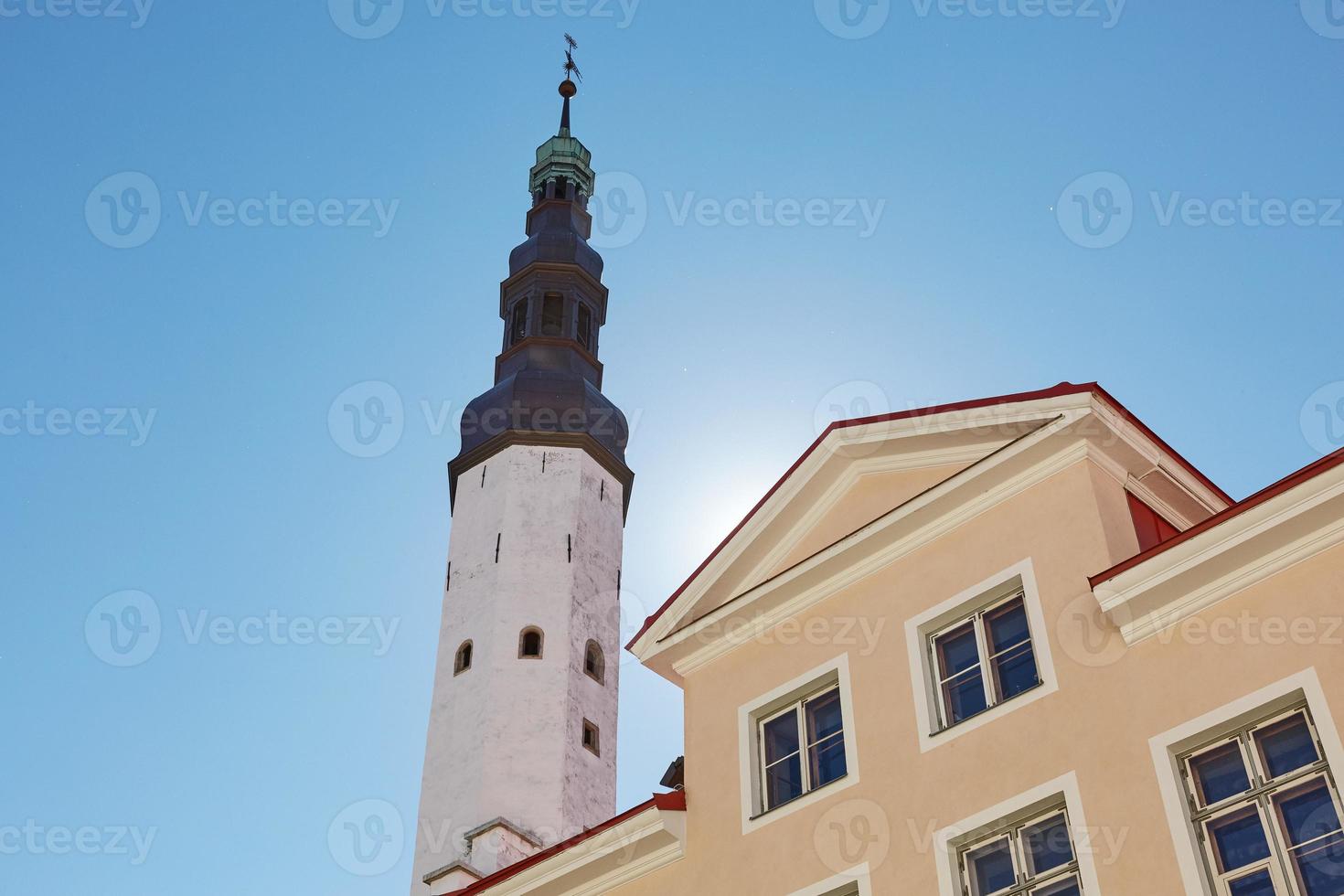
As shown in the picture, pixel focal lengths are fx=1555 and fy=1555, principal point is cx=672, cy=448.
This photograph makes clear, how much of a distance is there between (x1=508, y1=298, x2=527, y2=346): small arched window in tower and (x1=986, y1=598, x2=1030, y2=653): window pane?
4048cm

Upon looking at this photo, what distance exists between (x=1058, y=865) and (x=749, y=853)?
4.03 metres

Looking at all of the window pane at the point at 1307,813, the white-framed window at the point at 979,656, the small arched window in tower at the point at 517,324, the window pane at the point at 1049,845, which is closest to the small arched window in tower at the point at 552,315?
the small arched window in tower at the point at 517,324

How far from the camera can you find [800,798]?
16953 mm

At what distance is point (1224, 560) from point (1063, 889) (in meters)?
3.44

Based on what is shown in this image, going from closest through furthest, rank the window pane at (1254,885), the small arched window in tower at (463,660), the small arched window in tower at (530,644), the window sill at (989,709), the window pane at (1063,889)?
the window pane at (1254,885)
the window pane at (1063,889)
the window sill at (989,709)
the small arched window in tower at (530,644)
the small arched window in tower at (463,660)

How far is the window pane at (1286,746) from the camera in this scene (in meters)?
13.2

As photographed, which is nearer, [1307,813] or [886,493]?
[1307,813]

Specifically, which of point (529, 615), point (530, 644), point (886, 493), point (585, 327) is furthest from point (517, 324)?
point (886, 493)

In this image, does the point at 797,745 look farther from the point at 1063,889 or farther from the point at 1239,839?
the point at 1239,839

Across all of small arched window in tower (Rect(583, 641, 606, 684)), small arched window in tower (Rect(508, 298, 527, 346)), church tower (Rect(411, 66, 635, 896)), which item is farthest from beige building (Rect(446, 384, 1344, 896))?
small arched window in tower (Rect(508, 298, 527, 346))

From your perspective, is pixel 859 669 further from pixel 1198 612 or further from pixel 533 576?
pixel 533 576

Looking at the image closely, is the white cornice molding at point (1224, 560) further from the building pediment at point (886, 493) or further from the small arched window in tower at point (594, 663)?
the small arched window in tower at point (594, 663)

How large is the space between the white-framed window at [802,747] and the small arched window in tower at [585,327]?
39.1 meters

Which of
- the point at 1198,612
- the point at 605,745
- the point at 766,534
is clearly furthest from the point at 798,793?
the point at 605,745
